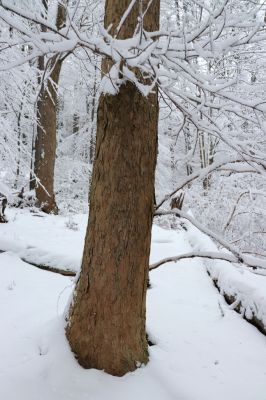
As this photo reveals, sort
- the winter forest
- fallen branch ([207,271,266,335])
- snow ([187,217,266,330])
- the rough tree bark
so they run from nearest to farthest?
the winter forest → fallen branch ([207,271,266,335]) → snow ([187,217,266,330]) → the rough tree bark

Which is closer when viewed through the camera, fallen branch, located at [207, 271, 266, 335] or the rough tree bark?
fallen branch, located at [207, 271, 266, 335]

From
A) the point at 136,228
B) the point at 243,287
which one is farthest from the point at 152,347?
the point at 243,287

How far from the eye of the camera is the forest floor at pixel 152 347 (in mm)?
2723

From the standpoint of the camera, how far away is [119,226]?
2.69 metres

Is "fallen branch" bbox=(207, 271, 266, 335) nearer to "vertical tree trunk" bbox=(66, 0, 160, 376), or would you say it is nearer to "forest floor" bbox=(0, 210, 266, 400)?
"forest floor" bbox=(0, 210, 266, 400)

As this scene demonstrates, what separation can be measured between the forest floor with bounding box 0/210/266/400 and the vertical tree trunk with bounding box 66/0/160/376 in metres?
0.20

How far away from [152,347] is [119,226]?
1394 mm

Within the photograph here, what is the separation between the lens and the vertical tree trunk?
2654mm

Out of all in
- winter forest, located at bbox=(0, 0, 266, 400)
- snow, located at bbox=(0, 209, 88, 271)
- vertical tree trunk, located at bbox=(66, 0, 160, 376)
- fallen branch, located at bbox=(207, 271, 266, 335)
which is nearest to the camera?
winter forest, located at bbox=(0, 0, 266, 400)

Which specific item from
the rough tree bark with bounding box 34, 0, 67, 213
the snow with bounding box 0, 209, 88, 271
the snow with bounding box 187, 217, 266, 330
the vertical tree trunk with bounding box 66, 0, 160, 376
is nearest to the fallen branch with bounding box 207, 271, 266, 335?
the snow with bounding box 187, 217, 266, 330

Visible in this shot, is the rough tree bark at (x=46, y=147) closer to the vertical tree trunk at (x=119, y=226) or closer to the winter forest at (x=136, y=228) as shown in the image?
the winter forest at (x=136, y=228)

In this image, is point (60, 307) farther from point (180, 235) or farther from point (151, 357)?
point (180, 235)

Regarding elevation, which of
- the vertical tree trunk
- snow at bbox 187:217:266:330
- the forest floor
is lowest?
the forest floor

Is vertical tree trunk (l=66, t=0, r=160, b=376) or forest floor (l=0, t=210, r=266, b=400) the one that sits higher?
vertical tree trunk (l=66, t=0, r=160, b=376)
